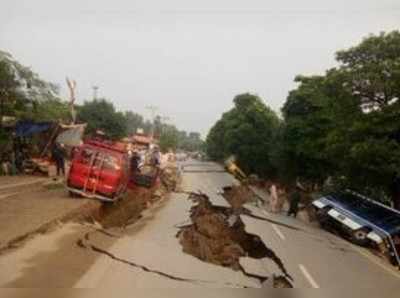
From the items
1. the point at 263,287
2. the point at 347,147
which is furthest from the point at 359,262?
the point at 347,147

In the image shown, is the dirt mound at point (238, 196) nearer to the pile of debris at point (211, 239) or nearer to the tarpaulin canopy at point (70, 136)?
the pile of debris at point (211, 239)

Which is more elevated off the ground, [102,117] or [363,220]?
[102,117]

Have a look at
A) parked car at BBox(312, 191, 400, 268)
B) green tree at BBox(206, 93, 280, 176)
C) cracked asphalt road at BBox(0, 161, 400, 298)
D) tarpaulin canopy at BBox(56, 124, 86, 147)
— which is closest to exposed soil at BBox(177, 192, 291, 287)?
cracked asphalt road at BBox(0, 161, 400, 298)

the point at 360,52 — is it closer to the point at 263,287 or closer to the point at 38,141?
the point at 263,287

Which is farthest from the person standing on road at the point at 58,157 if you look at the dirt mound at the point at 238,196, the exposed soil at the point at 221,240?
the dirt mound at the point at 238,196

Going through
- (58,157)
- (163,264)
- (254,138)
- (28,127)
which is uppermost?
(254,138)

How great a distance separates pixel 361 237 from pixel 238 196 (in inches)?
445

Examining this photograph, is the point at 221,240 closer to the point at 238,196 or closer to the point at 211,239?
the point at 211,239

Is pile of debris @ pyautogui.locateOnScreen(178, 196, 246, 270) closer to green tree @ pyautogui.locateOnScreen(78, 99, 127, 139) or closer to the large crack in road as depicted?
the large crack in road

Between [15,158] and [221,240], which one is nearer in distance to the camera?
[221,240]

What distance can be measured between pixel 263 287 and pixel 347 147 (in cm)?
1284

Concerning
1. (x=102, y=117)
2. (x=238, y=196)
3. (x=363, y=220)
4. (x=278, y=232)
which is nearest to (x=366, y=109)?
(x=363, y=220)

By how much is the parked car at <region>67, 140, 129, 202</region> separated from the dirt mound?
7301mm

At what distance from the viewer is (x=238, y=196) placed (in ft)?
99.8
